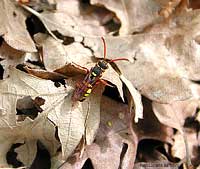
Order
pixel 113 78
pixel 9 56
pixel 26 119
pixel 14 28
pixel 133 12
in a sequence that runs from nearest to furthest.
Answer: pixel 26 119 → pixel 113 78 → pixel 9 56 → pixel 14 28 → pixel 133 12

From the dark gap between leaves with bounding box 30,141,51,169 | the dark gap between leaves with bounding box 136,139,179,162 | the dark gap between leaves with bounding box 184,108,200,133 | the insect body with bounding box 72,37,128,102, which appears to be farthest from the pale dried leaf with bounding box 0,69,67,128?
the dark gap between leaves with bounding box 184,108,200,133

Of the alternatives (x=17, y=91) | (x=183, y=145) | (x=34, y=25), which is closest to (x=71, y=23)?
(x=34, y=25)

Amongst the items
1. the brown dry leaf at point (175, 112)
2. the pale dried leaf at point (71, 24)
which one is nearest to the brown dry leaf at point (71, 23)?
the pale dried leaf at point (71, 24)

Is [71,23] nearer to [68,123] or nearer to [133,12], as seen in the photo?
[133,12]

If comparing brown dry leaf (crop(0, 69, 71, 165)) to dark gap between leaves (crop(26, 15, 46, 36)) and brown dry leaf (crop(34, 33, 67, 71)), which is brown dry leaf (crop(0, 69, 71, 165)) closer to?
brown dry leaf (crop(34, 33, 67, 71))

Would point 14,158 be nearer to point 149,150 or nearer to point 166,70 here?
point 149,150

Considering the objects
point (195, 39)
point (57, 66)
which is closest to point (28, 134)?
point (57, 66)
